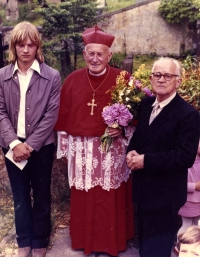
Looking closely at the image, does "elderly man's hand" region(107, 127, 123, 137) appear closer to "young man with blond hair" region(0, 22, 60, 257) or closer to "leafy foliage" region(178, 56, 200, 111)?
"young man with blond hair" region(0, 22, 60, 257)

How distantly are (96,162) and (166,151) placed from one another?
98 cm

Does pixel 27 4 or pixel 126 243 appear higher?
pixel 27 4

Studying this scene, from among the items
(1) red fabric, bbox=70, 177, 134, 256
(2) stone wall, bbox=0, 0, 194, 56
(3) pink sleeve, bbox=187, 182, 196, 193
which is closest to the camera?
(3) pink sleeve, bbox=187, 182, 196, 193

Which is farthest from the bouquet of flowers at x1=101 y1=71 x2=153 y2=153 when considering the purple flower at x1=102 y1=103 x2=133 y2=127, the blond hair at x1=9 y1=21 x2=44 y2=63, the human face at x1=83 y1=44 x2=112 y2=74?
the blond hair at x1=9 y1=21 x2=44 y2=63

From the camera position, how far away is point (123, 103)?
3.46m

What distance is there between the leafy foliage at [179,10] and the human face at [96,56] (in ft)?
8.52

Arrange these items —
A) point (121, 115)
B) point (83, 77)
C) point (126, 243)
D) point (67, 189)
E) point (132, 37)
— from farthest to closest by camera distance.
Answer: point (132, 37) → point (67, 189) → point (126, 243) → point (83, 77) → point (121, 115)

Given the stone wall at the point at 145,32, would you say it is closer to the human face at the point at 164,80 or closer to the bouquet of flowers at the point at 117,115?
the bouquet of flowers at the point at 117,115

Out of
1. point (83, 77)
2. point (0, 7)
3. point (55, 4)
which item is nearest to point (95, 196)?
point (83, 77)

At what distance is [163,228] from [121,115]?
1.06m

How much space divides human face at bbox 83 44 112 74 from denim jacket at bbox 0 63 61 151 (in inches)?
14.9

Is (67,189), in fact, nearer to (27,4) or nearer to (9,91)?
(9,91)

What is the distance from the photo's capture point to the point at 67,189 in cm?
495

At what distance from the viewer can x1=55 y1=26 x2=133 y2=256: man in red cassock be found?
3672 mm
